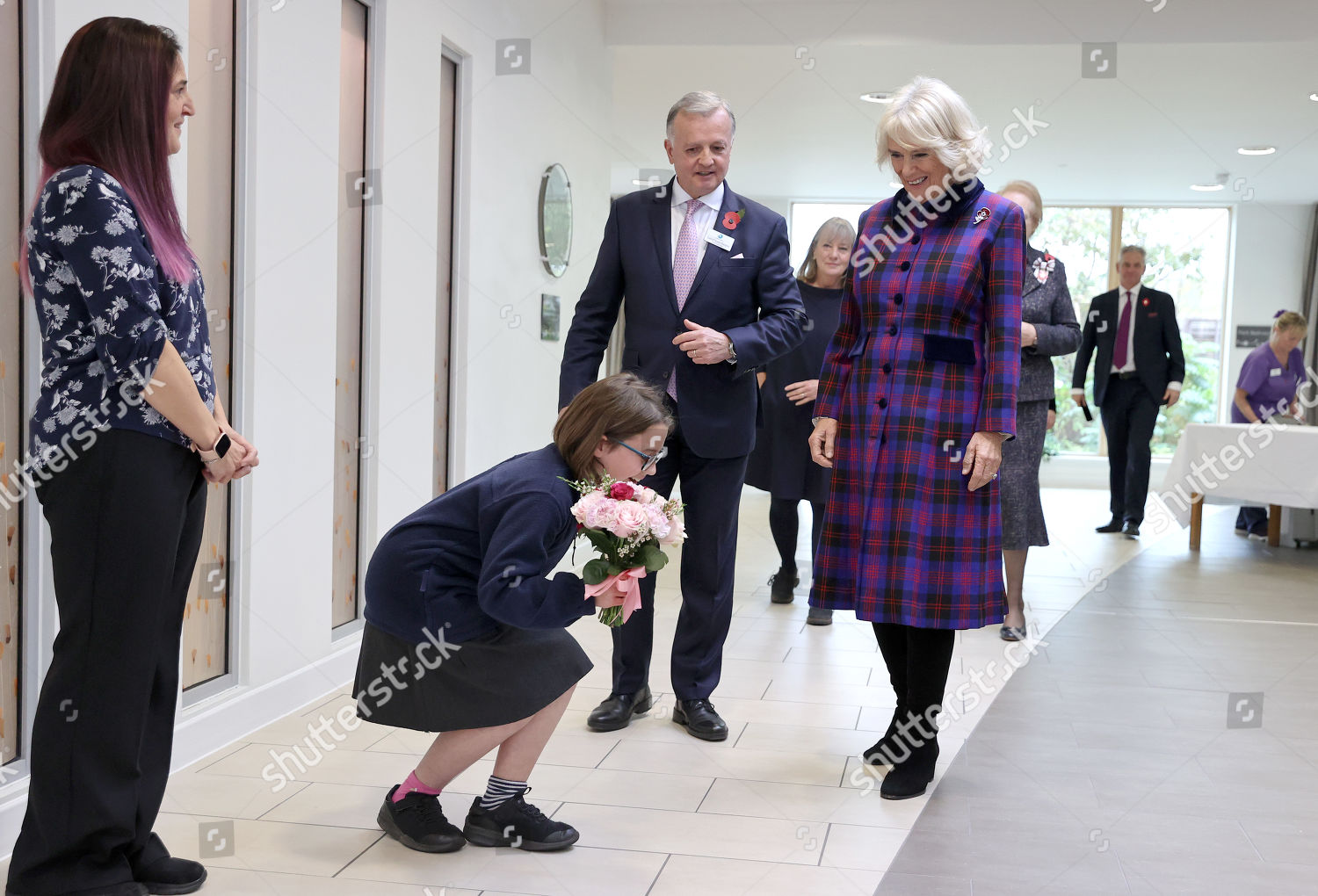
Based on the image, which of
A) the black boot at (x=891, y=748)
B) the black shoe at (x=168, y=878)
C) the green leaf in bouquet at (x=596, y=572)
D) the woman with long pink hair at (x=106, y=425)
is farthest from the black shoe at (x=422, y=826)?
the black boot at (x=891, y=748)

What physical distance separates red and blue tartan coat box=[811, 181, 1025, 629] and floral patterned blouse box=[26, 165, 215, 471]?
4.50 feet

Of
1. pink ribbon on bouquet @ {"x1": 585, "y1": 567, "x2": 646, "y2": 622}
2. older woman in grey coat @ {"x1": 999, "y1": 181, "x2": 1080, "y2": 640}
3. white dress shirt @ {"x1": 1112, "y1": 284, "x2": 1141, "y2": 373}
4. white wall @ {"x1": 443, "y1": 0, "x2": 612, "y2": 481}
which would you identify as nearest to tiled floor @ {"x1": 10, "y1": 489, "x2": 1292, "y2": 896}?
older woman in grey coat @ {"x1": 999, "y1": 181, "x2": 1080, "y2": 640}

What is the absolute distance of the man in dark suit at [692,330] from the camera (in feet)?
9.32

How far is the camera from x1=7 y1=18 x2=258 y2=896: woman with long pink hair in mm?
1726

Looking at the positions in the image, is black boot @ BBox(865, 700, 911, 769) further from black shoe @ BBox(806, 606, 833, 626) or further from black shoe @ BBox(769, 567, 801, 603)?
black shoe @ BBox(769, 567, 801, 603)

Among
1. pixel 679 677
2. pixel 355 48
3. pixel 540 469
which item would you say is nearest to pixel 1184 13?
pixel 355 48

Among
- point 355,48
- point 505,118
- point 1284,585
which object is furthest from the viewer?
point 1284,585

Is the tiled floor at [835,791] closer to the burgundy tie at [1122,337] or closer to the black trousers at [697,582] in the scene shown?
the black trousers at [697,582]

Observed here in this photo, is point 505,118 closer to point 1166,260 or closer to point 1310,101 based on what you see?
point 1310,101

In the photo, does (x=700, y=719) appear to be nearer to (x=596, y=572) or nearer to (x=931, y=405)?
(x=931, y=405)

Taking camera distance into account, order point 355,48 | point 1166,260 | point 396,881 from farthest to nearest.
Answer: point 1166,260
point 355,48
point 396,881

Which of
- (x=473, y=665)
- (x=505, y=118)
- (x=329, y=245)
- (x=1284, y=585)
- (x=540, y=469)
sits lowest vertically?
(x=1284, y=585)

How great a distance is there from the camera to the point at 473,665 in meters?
2.09

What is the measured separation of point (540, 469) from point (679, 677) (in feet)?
3.67
